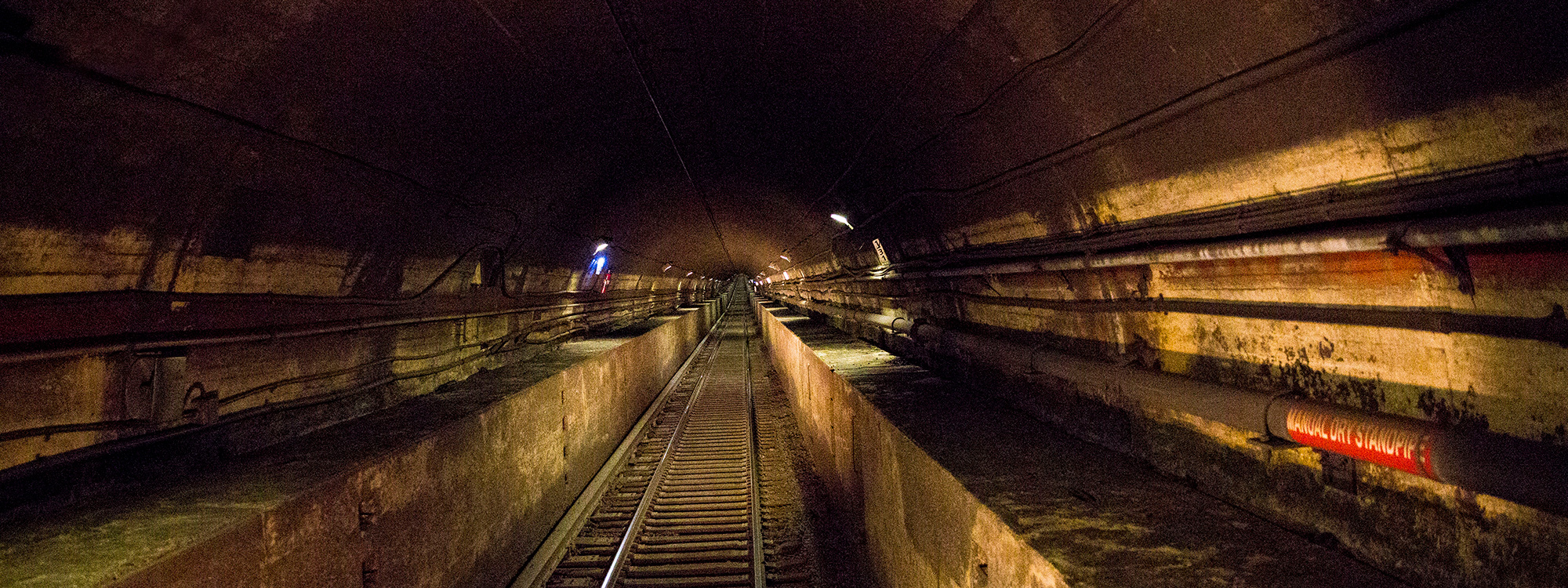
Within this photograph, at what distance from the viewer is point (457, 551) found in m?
5.44

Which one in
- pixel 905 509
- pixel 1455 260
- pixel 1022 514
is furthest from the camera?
pixel 905 509

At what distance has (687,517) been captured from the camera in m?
7.87

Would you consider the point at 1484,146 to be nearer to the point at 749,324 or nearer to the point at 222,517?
the point at 222,517

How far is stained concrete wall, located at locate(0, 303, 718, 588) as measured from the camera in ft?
10.3

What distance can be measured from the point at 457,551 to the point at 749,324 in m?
36.8

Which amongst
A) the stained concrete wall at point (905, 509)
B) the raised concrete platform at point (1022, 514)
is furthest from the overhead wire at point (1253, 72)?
the stained concrete wall at point (905, 509)

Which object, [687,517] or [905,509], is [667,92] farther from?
[687,517]

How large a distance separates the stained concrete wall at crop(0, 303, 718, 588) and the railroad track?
28.0 inches

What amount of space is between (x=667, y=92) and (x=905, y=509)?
4064 millimetres

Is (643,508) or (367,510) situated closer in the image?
(367,510)

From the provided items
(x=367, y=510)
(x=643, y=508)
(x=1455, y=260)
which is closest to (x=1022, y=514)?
(x=1455, y=260)

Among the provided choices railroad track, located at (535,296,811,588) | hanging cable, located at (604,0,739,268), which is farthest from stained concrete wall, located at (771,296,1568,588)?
hanging cable, located at (604,0,739,268)

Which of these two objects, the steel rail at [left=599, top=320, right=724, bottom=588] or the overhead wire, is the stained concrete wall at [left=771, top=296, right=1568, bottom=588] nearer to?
the overhead wire

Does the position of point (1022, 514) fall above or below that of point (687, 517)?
above
